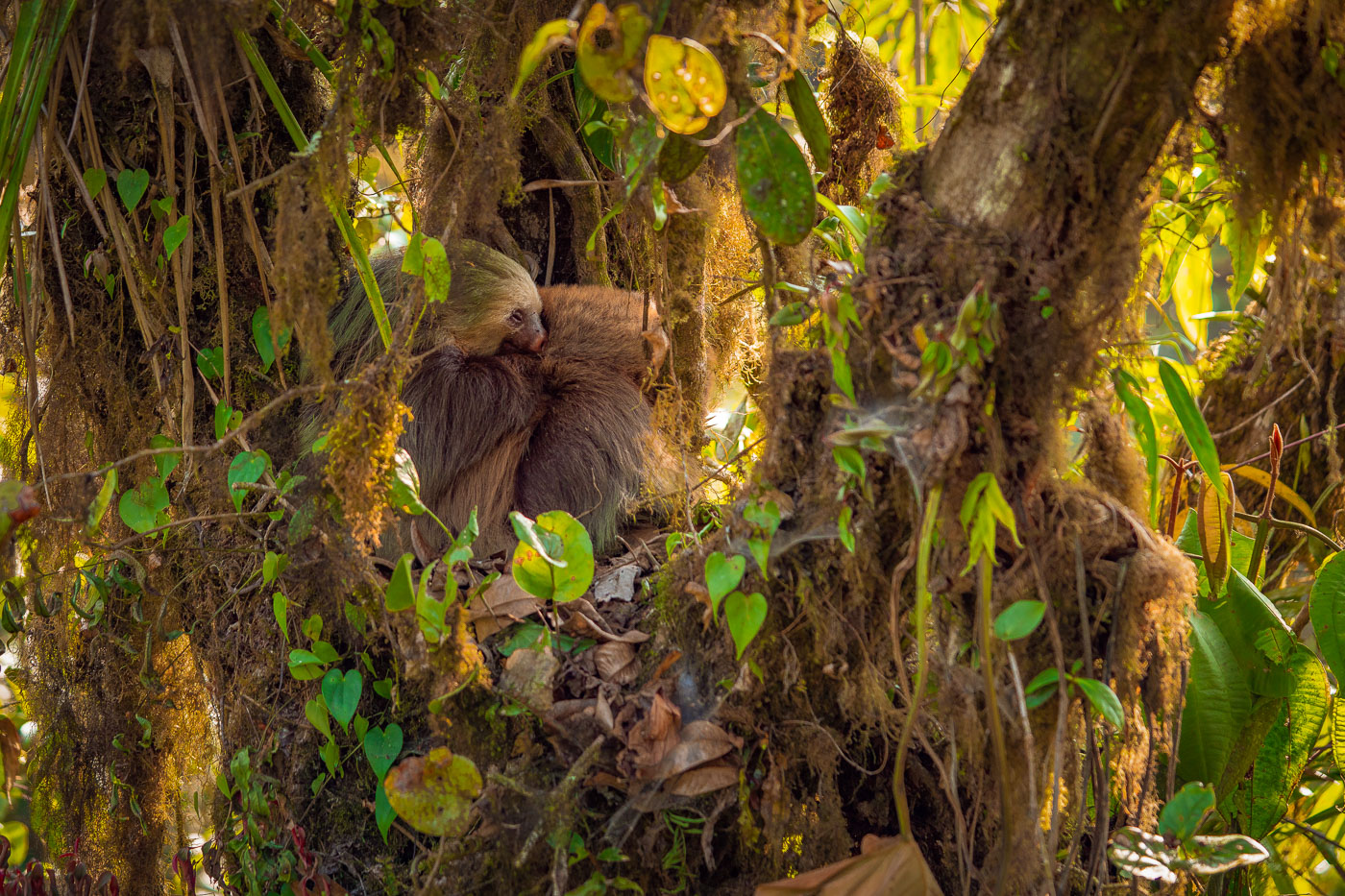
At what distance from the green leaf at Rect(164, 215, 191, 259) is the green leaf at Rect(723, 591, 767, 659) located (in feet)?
4.16

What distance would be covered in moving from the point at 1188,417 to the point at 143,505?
181 cm

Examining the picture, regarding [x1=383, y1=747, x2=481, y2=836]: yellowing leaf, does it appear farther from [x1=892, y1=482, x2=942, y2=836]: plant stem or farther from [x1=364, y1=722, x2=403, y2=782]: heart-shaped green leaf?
[x1=892, y1=482, x2=942, y2=836]: plant stem

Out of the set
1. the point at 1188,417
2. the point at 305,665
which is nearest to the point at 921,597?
the point at 1188,417

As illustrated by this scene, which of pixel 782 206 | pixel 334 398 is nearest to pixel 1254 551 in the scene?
pixel 782 206

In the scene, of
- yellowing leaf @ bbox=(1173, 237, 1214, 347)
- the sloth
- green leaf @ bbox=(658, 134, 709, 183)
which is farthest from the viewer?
yellowing leaf @ bbox=(1173, 237, 1214, 347)

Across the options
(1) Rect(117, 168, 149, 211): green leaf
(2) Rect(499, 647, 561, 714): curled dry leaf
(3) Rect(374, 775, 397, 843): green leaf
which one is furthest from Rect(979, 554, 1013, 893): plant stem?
(1) Rect(117, 168, 149, 211): green leaf

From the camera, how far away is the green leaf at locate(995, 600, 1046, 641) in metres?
→ 1.18

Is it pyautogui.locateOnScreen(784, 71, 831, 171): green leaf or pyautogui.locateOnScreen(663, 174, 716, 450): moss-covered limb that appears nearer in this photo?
pyautogui.locateOnScreen(784, 71, 831, 171): green leaf

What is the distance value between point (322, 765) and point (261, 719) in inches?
6.6

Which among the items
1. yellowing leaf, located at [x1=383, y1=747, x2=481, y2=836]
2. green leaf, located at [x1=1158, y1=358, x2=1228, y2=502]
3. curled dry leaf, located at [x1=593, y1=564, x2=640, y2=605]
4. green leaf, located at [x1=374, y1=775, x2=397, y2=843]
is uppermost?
green leaf, located at [x1=1158, y1=358, x2=1228, y2=502]

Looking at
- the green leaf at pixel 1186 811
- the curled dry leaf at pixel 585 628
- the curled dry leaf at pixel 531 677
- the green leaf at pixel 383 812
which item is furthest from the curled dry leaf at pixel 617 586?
the green leaf at pixel 1186 811

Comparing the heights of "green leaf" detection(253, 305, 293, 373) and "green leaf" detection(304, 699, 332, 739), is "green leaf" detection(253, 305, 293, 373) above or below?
above

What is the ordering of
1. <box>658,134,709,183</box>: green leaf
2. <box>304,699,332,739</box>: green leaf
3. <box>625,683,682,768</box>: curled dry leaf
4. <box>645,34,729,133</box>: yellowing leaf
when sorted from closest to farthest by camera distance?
<box>645,34,729,133</box>: yellowing leaf → <box>658,134,709,183</box>: green leaf → <box>625,683,682,768</box>: curled dry leaf → <box>304,699,332,739</box>: green leaf

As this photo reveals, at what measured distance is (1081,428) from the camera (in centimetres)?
148
